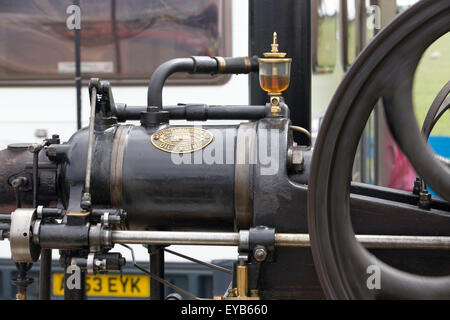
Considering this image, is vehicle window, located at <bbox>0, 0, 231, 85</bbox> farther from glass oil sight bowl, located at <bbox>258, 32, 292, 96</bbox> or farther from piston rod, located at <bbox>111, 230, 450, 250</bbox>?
piston rod, located at <bbox>111, 230, 450, 250</bbox>

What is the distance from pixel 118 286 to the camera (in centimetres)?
355

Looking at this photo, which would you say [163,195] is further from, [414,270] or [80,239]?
[414,270]

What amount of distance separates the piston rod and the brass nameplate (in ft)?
0.85

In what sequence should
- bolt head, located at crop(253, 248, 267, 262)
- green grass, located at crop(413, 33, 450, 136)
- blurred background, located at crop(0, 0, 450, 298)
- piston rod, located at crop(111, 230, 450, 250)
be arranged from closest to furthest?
piston rod, located at crop(111, 230, 450, 250), bolt head, located at crop(253, 248, 267, 262), blurred background, located at crop(0, 0, 450, 298), green grass, located at crop(413, 33, 450, 136)

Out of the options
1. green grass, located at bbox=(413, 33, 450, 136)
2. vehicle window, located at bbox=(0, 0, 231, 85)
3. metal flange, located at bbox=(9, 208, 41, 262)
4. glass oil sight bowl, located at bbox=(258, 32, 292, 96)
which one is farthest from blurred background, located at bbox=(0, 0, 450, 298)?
green grass, located at bbox=(413, 33, 450, 136)

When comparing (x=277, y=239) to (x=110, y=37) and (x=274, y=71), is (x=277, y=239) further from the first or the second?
(x=110, y=37)

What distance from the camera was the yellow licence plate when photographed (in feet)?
11.6

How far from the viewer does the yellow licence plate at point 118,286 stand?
11.6ft

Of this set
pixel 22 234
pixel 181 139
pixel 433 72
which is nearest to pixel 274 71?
pixel 181 139

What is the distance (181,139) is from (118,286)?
67.6 inches

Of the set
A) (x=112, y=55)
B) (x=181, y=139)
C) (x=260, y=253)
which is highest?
(x=112, y=55)

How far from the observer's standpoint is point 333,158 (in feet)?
4.95

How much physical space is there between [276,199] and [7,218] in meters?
0.69

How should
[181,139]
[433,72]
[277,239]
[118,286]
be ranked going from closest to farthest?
[277,239] < [181,139] < [118,286] < [433,72]
